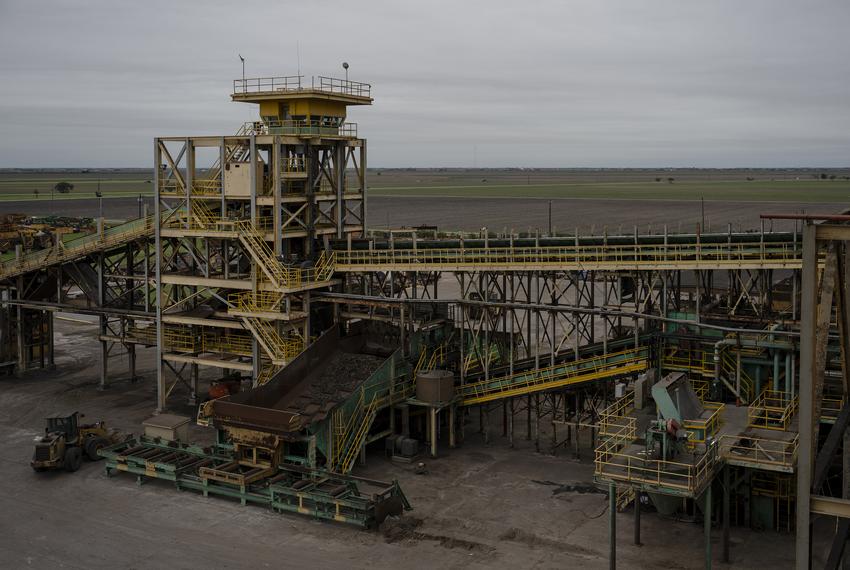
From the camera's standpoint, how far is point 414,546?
2366 cm

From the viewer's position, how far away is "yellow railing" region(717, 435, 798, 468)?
22422mm

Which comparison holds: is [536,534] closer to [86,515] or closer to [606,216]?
[86,515]

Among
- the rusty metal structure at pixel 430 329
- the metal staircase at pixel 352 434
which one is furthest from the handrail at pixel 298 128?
the metal staircase at pixel 352 434

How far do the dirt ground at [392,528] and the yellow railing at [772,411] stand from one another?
294 cm

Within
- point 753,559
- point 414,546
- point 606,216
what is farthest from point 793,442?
point 606,216

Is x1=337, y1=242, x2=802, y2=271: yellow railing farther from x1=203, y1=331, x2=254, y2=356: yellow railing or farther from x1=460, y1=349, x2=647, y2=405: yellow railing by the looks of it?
x1=203, y1=331, x2=254, y2=356: yellow railing

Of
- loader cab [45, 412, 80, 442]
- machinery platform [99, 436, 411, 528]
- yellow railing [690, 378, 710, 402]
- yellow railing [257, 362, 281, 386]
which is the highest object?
yellow railing [690, 378, 710, 402]

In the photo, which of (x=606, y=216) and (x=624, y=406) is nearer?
(x=624, y=406)

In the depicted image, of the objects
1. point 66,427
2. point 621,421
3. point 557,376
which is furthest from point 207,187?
point 621,421

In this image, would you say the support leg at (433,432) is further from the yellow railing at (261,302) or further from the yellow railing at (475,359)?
the yellow railing at (261,302)

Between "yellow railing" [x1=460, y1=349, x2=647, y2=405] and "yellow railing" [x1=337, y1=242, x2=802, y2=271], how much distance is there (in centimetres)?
307

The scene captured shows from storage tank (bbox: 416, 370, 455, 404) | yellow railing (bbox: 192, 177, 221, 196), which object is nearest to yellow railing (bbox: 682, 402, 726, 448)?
storage tank (bbox: 416, 370, 455, 404)

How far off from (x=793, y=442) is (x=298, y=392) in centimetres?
1629

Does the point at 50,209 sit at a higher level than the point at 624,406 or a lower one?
higher
